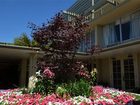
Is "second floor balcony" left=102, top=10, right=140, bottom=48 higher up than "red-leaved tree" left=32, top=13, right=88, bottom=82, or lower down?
higher up

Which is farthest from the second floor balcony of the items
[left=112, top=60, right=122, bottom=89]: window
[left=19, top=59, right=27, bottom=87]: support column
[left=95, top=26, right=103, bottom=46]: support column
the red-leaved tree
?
[left=19, top=59, right=27, bottom=87]: support column

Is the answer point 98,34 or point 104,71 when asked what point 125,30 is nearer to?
point 98,34

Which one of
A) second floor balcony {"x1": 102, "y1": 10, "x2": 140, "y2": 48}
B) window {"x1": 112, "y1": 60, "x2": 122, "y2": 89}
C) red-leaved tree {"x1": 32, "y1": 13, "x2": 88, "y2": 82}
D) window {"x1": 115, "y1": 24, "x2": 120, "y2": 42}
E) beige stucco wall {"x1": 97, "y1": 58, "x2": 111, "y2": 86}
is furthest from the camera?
beige stucco wall {"x1": 97, "y1": 58, "x2": 111, "y2": 86}

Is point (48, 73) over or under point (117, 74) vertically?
over

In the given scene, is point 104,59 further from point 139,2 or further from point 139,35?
point 139,2

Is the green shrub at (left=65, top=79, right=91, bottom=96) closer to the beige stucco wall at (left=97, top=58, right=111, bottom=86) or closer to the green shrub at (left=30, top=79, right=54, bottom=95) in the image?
the green shrub at (left=30, top=79, right=54, bottom=95)

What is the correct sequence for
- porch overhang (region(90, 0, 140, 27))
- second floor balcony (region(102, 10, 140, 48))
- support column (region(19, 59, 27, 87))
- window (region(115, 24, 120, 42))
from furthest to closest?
support column (region(19, 59, 27, 87)) < window (region(115, 24, 120, 42)) < second floor balcony (region(102, 10, 140, 48)) < porch overhang (region(90, 0, 140, 27))

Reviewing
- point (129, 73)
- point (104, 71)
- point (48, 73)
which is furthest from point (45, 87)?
point (104, 71)

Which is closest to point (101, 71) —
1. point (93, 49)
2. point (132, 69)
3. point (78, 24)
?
point (132, 69)

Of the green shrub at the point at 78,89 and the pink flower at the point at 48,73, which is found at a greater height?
the pink flower at the point at 48,73

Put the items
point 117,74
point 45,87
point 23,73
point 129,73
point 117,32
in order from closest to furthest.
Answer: point 45,87 < point 129,73 < point 117,74 < point 117,32 < point 23,73

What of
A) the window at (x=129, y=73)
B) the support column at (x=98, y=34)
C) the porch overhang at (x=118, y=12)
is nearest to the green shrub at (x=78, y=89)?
the window at (x=129, y=73)

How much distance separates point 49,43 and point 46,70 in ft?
6.20

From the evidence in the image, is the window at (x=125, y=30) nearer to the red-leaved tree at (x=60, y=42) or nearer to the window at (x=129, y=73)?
the window at (x=129, y=73)
